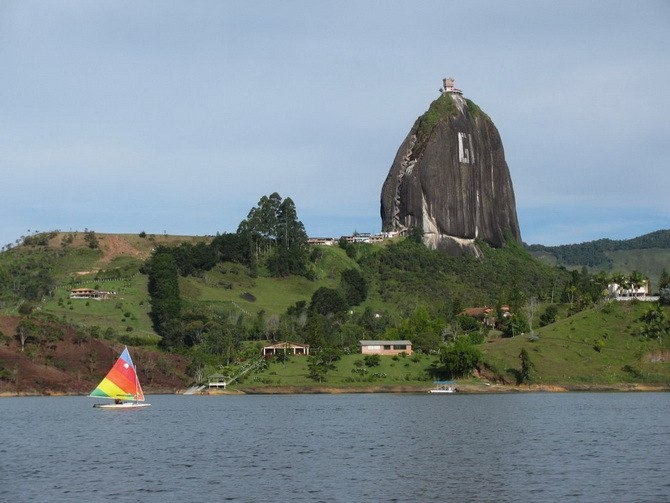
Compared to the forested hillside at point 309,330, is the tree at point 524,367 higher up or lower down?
lower down

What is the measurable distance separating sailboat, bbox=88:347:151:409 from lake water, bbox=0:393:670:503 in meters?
2.58

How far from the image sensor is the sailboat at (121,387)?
4427 inches

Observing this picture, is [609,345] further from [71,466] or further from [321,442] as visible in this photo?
[71,466]

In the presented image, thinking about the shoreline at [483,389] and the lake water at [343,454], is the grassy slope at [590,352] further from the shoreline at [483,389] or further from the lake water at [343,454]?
the lake water at [343,454]

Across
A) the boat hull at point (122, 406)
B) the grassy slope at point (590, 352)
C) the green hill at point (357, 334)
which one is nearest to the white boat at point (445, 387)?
the green hill at point (357, 334)

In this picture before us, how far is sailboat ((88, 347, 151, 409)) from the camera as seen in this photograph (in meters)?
112

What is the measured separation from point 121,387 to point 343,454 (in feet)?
183

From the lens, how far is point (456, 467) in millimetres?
57531

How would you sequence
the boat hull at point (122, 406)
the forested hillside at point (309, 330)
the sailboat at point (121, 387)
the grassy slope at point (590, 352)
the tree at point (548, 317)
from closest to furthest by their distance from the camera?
the sailboat at point (121, 387) → the boat hull at point (122, 406) → the grassy slope at point (590, 352) → the forested hillside at point (309, 330) → the tree at point (548, 317)

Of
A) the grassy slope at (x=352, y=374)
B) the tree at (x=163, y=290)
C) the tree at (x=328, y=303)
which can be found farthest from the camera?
the tree at (x=328, y=303)

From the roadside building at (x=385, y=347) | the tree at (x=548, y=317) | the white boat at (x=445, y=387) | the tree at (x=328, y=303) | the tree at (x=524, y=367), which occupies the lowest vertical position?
the white boat at (x=445, y=387)

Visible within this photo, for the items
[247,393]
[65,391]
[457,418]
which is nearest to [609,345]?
[247,393]

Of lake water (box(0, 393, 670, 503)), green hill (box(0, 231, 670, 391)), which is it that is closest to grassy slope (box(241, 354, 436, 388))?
green hill (box(0, 231, 670, 391))

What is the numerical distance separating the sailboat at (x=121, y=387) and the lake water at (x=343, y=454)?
2.58 m
